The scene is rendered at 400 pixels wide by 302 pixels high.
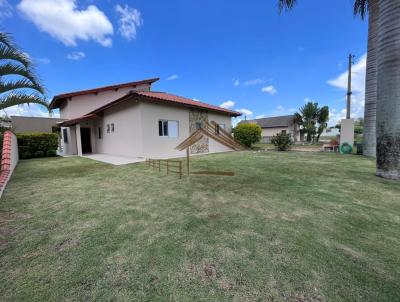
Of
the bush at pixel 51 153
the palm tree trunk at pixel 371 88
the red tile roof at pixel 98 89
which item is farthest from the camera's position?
the red tile roof at pixel 98 89

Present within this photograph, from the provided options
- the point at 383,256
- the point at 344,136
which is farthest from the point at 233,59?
the point at 383,256

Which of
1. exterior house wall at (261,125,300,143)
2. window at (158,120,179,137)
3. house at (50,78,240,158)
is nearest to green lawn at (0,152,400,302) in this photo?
house at (50,78,240,158)

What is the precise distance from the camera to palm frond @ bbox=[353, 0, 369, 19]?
434 inches

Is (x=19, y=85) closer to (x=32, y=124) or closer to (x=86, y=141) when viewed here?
(x=86, y=141)

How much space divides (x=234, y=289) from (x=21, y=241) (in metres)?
3.11

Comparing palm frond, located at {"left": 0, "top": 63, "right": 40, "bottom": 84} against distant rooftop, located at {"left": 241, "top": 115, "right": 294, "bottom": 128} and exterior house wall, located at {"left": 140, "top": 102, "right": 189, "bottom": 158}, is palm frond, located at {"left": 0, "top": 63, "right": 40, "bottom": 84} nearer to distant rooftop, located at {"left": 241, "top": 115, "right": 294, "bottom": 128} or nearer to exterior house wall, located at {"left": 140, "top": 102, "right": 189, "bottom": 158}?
exterior house wall, located at {"left": 140, "top": 102, "right": 189, "bottom": 158}

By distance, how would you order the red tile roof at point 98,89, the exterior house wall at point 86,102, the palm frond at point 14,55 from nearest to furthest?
the palm frond at point 14,55 → the red tile roof at point 98,89 → the exterior house wall at point 86,102

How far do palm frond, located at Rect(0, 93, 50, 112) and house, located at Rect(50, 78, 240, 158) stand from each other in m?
4.88

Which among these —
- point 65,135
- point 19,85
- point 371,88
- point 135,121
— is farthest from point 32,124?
point 371,88

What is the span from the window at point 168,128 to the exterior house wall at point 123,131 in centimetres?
142

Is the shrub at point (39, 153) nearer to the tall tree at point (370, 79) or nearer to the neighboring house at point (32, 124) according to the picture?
the neighboring house at point (32, 124)

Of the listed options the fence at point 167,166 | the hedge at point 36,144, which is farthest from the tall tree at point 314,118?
the hedge at point 36,144

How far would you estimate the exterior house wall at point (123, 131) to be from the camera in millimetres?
11500

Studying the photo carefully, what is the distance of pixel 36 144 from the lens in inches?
521
